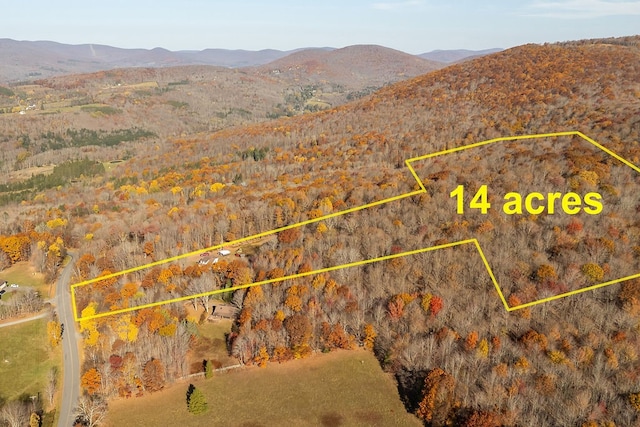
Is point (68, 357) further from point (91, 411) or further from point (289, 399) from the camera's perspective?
point (289, 399)

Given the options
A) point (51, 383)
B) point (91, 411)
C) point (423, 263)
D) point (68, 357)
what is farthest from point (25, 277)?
point (423, 263)

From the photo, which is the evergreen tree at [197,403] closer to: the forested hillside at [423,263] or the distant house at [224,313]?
the forested hillside at [423,263]

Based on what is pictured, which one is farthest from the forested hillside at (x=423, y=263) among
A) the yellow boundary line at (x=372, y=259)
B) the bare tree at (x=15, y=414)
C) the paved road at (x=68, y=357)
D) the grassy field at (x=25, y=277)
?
the bare tree at (x=15, y=414)

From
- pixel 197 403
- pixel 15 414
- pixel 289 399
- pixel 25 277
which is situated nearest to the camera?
pixel 15 414

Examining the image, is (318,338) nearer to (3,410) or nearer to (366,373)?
(366,373)

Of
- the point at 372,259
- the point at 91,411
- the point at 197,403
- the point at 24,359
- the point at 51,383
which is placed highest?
the point at 372,259

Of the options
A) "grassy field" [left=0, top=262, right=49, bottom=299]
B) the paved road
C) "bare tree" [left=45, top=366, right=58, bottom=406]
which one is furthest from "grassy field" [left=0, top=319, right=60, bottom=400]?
"grassy field" [left=0, top=262, right=49, bottom=299]

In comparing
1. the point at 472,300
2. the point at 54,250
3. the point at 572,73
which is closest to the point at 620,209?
the point at 472,300
